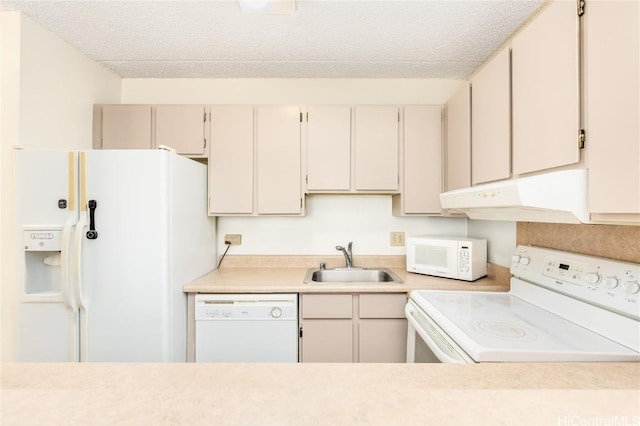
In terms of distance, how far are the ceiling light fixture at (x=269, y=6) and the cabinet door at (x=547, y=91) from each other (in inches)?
44.5

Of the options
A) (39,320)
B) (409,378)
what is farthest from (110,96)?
(409,378)

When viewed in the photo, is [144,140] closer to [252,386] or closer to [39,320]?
[39,320]

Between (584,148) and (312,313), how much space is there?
1550 millimetres

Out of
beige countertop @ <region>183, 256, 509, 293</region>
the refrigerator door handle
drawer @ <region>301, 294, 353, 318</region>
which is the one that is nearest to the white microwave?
beige countertop @ <region>183, 256, 509, 293</region>

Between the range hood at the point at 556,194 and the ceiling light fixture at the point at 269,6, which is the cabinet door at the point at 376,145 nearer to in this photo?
the ceiling light fixture at the point at 269,6

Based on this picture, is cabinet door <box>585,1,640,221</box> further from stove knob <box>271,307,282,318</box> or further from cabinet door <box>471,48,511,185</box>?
stove knob <box>271,307,282,318</box>

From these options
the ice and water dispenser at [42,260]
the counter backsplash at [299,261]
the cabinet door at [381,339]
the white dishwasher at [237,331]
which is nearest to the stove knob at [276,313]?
the white dishwasher at [237,331]

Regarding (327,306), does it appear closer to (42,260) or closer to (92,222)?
(92,222)

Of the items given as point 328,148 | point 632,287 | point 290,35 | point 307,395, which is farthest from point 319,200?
point 307,395

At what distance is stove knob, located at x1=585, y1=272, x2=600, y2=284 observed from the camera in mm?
1183

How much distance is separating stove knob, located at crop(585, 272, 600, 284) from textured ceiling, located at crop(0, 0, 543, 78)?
1.41 m

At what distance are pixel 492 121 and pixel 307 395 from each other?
1635 millimetres

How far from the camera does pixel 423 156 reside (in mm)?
2193

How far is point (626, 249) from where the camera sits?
115 centimetres
